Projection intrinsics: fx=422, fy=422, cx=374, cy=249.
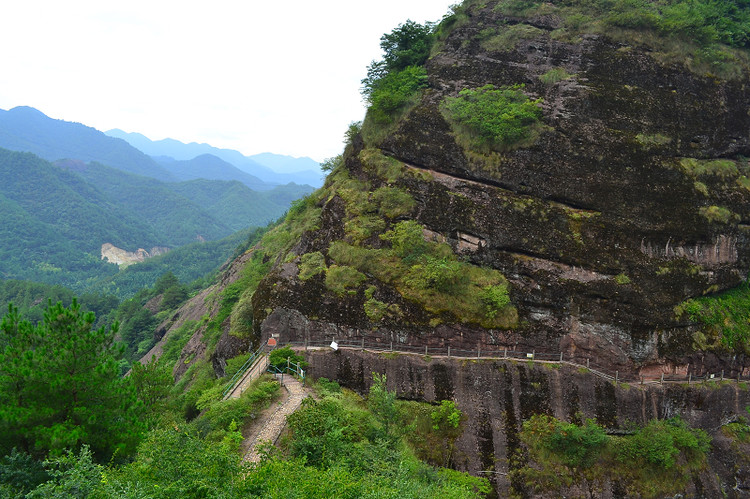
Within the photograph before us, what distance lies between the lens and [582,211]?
21547mm

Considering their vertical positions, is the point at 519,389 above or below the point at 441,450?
above

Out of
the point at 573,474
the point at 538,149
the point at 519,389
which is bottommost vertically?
the point at 573,474

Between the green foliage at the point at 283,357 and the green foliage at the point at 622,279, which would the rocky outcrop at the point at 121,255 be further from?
the green foliage at the point at 622,279

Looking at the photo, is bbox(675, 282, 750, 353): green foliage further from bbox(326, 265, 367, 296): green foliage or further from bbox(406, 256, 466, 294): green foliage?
bbox(326, 265, 367, 296): green foliage

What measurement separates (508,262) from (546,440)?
26.7ft

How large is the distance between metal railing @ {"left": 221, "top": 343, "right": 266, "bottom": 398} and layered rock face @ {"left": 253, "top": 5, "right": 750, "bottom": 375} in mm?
833

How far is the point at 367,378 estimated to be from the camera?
19.2 meters

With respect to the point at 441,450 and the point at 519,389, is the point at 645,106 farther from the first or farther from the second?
the point at 441,450

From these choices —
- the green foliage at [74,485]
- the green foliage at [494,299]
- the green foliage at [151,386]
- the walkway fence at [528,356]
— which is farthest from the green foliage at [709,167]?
the green foliage at [151,386]

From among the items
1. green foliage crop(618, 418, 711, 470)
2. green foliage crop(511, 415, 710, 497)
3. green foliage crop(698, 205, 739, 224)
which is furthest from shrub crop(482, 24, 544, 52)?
green foliage crop(618, 418, 711, 470)

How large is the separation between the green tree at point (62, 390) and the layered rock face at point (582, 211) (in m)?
8.83

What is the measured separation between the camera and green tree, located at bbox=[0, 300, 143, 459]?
420 inches

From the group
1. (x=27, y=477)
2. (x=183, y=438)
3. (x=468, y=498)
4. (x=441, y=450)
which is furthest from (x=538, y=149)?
(x=27, y=477)

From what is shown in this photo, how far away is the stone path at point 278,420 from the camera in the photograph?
13548 millimetres
